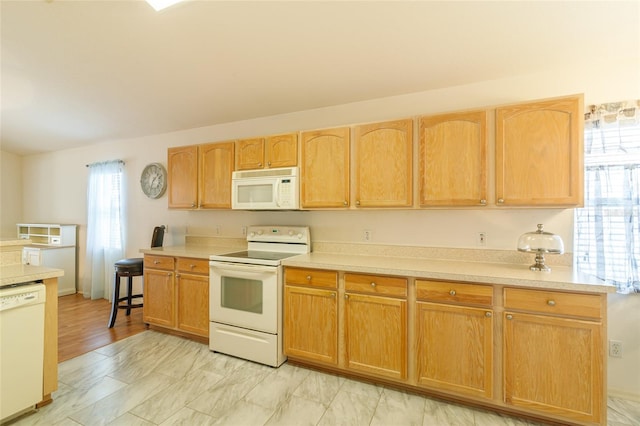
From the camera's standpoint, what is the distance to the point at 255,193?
2.98 m

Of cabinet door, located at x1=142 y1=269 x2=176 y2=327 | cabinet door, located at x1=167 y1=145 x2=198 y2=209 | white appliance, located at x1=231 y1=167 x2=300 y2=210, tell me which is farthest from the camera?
cabinet door, located at x1=167 y1=145 x2=198 y2=209

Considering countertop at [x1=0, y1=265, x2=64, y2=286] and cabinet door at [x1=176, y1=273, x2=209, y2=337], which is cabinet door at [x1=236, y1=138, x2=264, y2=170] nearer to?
cabinet door at [x1=176, y1=273, x2=209, y2=337]

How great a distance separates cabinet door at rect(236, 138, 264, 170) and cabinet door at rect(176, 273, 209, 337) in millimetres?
1220

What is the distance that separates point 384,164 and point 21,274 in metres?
2.69

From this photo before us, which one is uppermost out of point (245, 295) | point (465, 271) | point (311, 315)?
point (465, 271)

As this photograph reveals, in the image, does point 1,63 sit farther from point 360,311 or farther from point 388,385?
point 388,385

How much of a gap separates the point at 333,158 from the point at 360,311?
4.41 ft

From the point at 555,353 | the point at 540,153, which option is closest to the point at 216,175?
the point at 540,153

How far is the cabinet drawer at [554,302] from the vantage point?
1711mm

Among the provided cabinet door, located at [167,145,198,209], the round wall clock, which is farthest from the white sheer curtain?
cabinet door, located at [167,145,198,209]

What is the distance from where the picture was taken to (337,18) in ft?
6.14

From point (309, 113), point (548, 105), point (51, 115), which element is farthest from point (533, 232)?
point (51, 115)

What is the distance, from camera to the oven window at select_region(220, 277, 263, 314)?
2.60 metres

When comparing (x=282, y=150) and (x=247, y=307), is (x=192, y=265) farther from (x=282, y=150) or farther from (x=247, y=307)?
(x=282, y=150)
